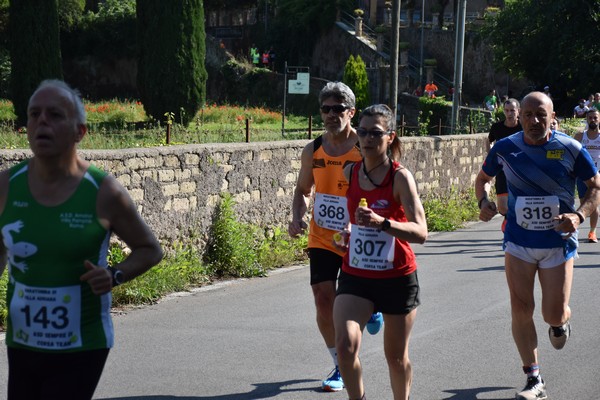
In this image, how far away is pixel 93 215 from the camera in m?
4.04

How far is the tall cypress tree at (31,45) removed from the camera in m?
35.3

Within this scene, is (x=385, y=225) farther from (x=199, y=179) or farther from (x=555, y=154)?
(x=199, y=179)

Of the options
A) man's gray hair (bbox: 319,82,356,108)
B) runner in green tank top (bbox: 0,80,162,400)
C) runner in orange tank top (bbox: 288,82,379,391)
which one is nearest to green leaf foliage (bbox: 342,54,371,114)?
runner in orange tank top (bbox: 288,82,379,391)

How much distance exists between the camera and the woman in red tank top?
5.44 meters

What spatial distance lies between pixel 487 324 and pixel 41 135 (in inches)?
227

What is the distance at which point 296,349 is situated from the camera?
26.1 feet

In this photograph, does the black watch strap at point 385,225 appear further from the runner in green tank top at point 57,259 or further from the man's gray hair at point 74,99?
the man's gray hair at point 74,99

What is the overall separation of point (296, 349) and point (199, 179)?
3478 mm

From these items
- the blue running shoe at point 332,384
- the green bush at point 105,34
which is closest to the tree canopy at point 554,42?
the green bush at point 105,34

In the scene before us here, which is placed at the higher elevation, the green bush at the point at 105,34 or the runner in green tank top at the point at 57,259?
the green bush at the point at 105,34

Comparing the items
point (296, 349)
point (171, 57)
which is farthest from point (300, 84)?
point (296, 349)

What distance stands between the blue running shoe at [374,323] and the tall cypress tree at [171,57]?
104 feet

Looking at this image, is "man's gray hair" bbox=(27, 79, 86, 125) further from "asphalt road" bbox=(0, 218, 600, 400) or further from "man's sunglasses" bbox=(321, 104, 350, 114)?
"asphalt road" bbox=(0, 218, 600, 400)

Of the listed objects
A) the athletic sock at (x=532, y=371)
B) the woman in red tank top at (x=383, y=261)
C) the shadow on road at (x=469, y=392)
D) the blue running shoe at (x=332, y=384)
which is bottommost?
the shadow on road at (x=469, y=392)
